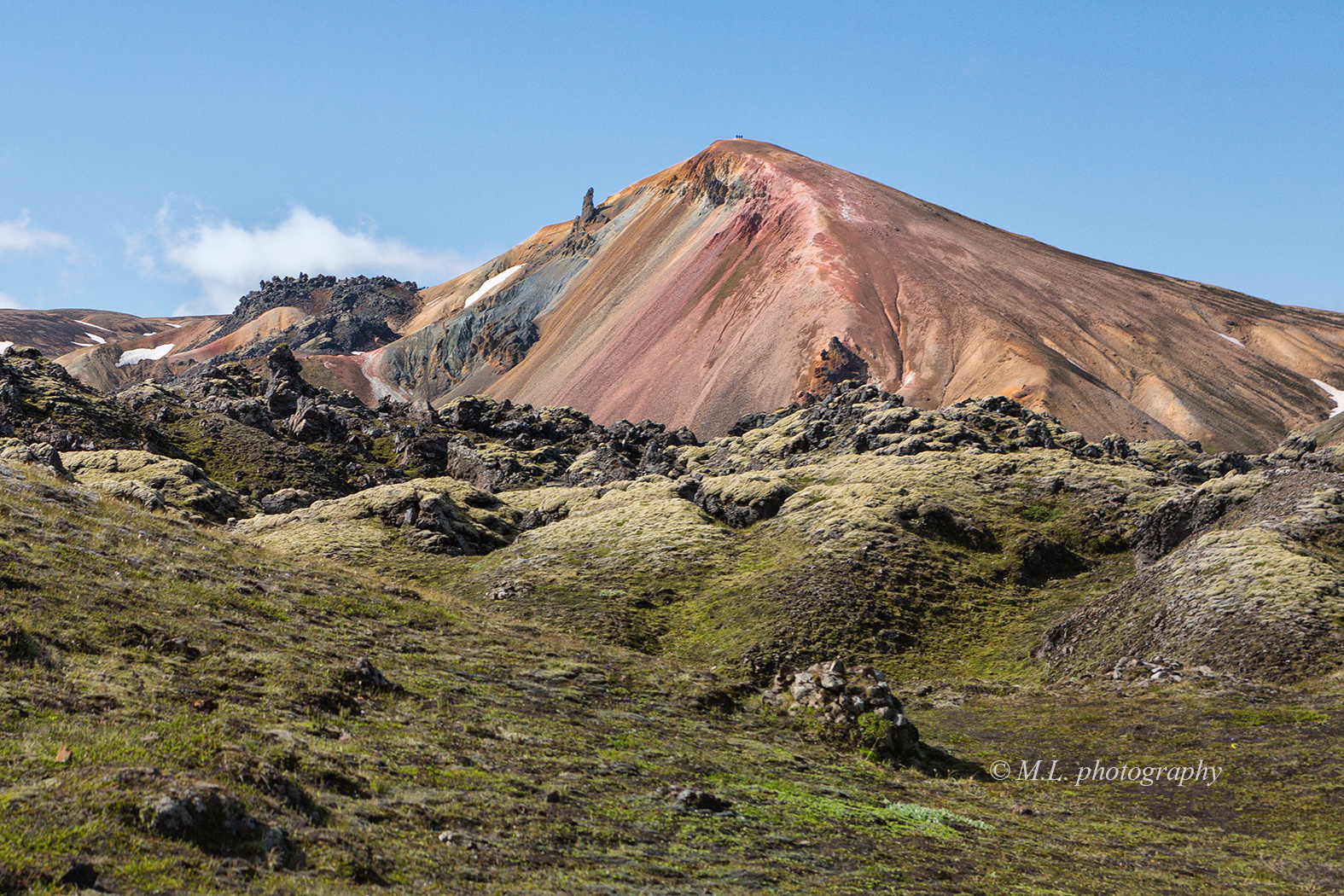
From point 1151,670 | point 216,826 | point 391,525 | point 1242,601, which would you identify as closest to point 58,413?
point 391,525

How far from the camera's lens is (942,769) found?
25.6 meters

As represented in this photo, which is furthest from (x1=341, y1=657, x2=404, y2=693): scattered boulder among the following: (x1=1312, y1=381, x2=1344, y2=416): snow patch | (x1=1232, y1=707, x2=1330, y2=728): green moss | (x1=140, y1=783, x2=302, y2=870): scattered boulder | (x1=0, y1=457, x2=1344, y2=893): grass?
(x1=1312, y1=381, x2=1344, y2=416): snow patch

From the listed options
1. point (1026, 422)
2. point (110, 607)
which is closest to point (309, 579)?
point (110, 607)

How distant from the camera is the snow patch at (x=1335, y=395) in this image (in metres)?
158

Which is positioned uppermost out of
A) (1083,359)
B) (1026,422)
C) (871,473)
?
(1083,359)

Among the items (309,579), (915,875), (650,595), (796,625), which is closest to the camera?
(915,875)

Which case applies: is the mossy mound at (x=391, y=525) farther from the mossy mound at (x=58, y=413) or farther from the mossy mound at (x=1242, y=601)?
the mossy mound at (x=1242, y=601)

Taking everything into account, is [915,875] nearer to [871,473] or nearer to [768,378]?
[871,473]

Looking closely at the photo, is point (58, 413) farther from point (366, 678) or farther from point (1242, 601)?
point (1242, 601)

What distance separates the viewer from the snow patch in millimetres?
157625

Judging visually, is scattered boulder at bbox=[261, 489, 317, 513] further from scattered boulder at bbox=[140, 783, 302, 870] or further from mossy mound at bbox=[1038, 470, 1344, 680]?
scattered boulder at bbox=[140, 783, 302, 870]

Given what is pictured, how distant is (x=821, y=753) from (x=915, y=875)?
9499 mm

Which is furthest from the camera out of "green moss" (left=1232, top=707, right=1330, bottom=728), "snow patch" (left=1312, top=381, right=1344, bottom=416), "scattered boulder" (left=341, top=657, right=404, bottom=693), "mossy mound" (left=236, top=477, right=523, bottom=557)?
"snow patch" (left=1312, top=381, right=1344, bottom=416)

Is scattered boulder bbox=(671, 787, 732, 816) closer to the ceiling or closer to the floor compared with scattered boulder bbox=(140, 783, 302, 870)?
closer to the floor
